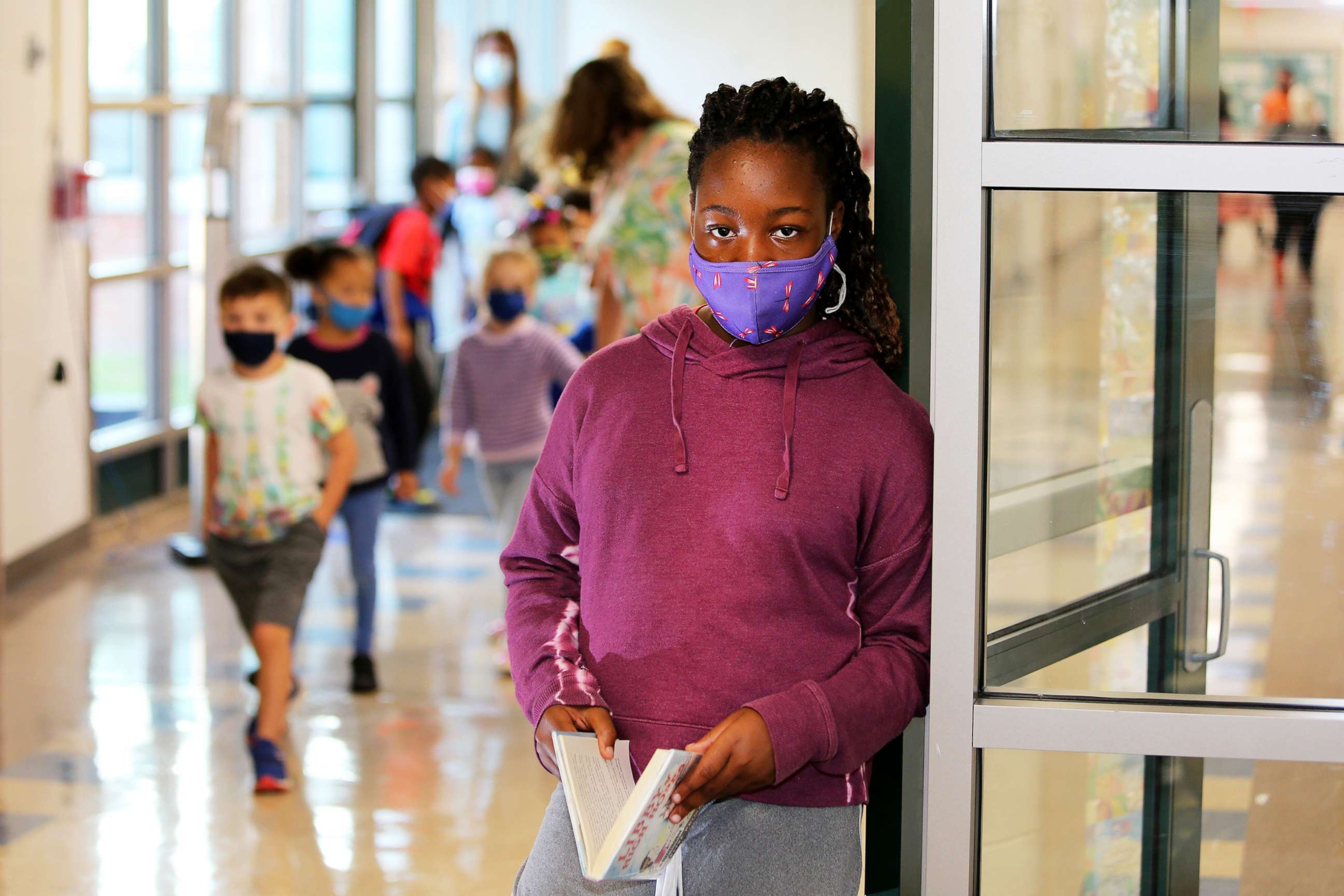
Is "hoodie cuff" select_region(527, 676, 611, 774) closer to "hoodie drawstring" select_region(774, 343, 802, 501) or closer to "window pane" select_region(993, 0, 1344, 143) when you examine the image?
"hoodie drawstring" select_region(774, 343, 802, 501)

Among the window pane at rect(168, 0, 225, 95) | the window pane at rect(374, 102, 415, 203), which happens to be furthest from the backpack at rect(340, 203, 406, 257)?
the window pane at rect(374, 102, 415, 203)

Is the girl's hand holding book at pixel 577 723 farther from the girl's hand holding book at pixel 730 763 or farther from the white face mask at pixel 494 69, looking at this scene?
the white face mask at pixel 494 69

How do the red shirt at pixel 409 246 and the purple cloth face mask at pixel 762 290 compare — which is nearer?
the purple cloth face mask at pixel 762 290

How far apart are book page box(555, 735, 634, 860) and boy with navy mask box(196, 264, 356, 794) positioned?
2.20 m

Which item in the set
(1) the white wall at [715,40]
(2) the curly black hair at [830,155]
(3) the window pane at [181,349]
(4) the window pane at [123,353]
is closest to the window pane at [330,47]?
(3) the window pane at [181,349]

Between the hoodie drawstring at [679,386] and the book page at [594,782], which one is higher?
the hoodie drawstring at [679,386]

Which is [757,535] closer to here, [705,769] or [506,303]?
[705,769]

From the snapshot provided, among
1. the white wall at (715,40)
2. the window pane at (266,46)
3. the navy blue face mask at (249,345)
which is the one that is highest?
the white wall at (715,40)

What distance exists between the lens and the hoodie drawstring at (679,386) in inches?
63.7

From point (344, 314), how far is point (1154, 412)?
3.09m

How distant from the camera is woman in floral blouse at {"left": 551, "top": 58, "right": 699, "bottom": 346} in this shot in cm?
381

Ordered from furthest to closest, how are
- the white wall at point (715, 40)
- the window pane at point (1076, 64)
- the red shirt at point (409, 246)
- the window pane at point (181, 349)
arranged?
the white wall at point (715, 40), the window pane at point (181, 349), the red shirt at point (409, 246), the window pane at point (1076, 64)

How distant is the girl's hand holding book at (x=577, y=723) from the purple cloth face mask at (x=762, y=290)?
0.42 m

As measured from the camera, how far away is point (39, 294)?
5.61 m
